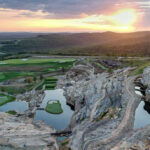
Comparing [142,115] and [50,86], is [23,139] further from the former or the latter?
[50,86]

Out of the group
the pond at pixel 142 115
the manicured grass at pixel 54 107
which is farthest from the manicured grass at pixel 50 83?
the pond at pixel 142 115

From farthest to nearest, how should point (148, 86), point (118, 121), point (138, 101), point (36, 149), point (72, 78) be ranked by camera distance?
point (72, 78) → point (148, 86) → point (138, 101) → point (118, 121) → point (36, 149)

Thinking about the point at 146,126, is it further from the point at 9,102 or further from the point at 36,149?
the point at 9,102

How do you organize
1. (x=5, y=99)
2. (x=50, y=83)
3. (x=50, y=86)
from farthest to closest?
1. (x=50, y=83)
2. (x=50, y=86)
3. (x=5, y=99)

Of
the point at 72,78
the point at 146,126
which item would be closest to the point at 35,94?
the point at 72,78

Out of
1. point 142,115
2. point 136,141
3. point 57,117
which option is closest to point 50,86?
point 57,117

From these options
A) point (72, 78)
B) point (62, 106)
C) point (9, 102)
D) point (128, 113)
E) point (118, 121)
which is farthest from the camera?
point (72, 78)
